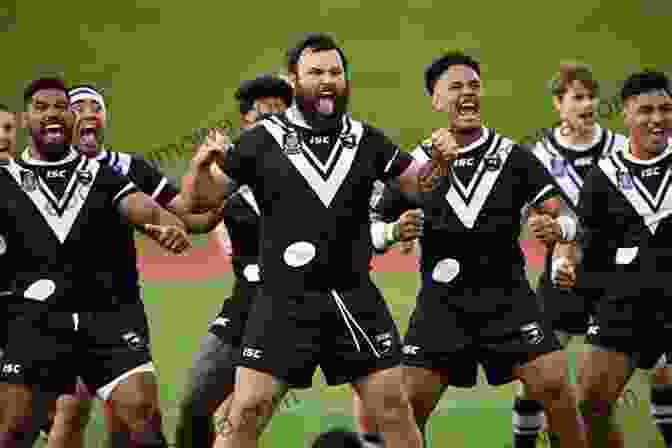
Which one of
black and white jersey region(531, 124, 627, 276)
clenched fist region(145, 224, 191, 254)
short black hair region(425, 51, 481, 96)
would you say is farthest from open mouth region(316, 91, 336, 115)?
black and white jersey region(531, 124, 627, 276)

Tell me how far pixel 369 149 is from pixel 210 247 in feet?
51.3

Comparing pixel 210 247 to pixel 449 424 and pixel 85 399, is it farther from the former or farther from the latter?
pixel 85 399

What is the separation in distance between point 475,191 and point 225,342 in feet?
5.51

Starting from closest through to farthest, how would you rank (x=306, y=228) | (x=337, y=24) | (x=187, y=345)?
(x=306, y=228), (x=187, y=345), (x=337, y=24)

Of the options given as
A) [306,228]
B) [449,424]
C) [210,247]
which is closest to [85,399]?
[306,228]

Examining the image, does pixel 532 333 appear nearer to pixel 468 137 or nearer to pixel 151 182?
pixel 468 137

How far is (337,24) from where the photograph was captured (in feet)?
78.5

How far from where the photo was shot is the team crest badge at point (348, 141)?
22.7 ft

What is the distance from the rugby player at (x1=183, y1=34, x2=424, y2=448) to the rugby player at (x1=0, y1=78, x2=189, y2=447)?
54 centimetres

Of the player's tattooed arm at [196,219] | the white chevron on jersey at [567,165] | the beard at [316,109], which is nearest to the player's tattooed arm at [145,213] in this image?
the player's tattooed arm at [196,219]

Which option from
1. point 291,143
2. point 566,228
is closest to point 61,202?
point 291,143

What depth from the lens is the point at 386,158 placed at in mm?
6984

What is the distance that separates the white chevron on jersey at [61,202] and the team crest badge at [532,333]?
7.53 feet

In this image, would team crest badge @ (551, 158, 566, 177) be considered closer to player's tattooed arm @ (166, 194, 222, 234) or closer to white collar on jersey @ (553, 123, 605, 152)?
white collar on jersey @ (553, 123, 605, 152)
